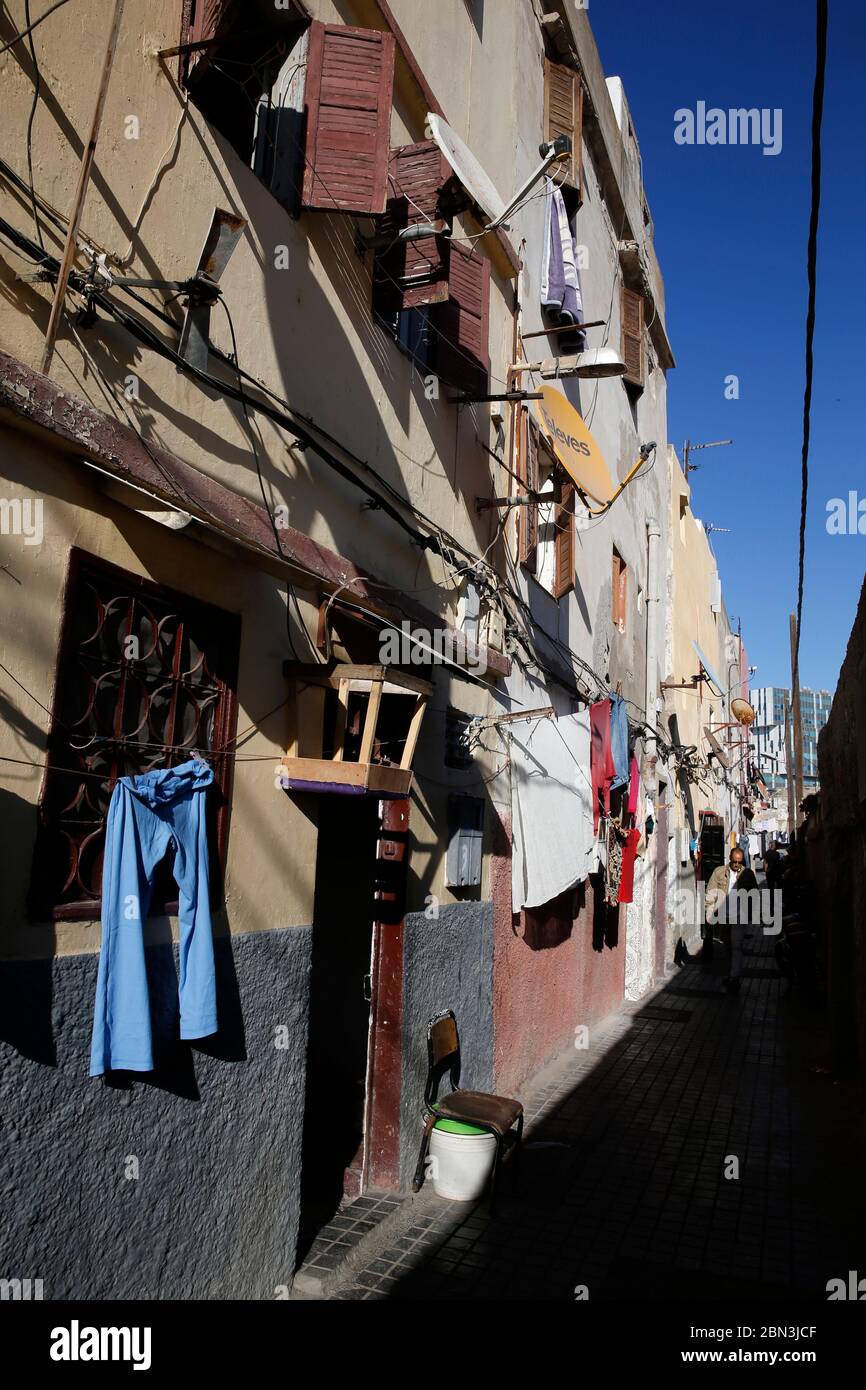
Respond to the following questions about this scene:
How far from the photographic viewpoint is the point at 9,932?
10.4 feet

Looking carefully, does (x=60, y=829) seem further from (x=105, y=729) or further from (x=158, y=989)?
(x=158, y=989)

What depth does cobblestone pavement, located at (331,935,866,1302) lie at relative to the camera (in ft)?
17.7

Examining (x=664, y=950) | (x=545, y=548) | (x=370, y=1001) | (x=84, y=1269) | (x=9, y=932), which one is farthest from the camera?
(x=664, y=950)

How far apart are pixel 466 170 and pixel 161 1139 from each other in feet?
20.5

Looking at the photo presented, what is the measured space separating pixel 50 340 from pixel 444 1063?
226 inches

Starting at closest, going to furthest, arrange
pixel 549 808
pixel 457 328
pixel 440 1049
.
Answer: pixel 440 1049
pixel 457 328
pixel 549 808

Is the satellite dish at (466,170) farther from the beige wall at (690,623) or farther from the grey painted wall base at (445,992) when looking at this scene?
the beige wall at (690,623)

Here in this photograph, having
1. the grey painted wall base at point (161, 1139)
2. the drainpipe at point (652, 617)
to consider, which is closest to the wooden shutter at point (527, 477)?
the grey painted wall base at point (161, 1139)

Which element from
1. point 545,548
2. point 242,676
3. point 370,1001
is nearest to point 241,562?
point 242,676

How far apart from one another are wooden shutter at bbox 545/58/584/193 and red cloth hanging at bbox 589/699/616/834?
21.9ft

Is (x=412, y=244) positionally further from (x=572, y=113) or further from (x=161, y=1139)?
(x=572, y=113)

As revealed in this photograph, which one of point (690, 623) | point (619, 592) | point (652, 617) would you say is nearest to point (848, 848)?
point (619, 592)

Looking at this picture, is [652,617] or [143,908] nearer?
[143,908]

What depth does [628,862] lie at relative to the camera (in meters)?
12.3
